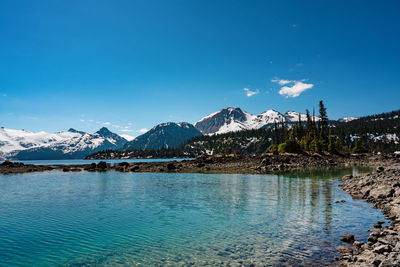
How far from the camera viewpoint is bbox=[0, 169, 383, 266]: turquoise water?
14.5 m

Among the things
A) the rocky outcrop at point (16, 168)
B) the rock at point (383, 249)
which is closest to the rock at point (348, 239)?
the rock at point (383, 249)

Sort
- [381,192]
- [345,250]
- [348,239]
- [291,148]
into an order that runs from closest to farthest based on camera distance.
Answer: [345,250], [348,239], [381,192], [291,148]

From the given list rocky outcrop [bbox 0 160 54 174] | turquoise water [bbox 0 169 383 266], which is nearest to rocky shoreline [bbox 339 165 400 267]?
turquoise water [bbox 0 169 383 266]

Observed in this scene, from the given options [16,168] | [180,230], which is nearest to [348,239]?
[180,230]

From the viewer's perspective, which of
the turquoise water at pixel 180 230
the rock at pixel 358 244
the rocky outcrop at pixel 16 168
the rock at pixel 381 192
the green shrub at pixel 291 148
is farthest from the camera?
the green shrub at pixel 291 148

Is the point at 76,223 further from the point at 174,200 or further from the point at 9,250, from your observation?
the point at 174,200

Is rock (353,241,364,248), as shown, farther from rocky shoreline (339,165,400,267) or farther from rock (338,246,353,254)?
rock (338,246,353,254)

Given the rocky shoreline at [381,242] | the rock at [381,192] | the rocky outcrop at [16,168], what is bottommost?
the rocky outcrop at [16,168]

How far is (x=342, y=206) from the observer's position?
26.9 metres

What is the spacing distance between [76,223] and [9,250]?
6.09m

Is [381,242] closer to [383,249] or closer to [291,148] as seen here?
[383,249]

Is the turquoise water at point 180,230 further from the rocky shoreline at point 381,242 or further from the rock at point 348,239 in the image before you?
the rocky shoreline at point 381,242

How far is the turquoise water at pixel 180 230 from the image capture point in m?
14.5

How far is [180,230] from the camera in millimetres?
19781
